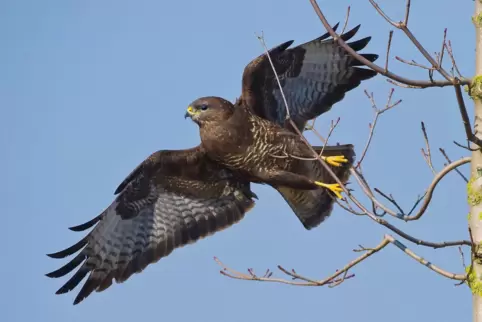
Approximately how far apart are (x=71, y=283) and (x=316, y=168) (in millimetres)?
2819

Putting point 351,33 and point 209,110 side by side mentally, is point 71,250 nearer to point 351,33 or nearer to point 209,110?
point 209,110

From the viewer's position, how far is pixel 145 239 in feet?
32.7

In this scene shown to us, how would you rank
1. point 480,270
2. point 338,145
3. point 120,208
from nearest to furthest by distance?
point 480,270, point 338,145, point 120,208

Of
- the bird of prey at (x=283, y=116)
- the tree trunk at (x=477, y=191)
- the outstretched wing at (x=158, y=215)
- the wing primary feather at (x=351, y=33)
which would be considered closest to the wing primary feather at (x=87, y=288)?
the outstretched wing at (x=158, y=215)

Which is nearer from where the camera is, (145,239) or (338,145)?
(338,145)

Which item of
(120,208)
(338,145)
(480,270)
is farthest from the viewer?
(120,208)

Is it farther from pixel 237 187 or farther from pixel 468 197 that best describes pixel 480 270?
pixel 237 187

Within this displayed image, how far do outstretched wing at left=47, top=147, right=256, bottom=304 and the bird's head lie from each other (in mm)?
425

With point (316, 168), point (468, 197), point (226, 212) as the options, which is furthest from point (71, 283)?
point (468, 197)

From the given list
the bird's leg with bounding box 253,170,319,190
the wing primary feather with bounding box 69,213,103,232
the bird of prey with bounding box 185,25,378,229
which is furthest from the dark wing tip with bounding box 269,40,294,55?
the wing primary feather with bounding box 69,213,103,232

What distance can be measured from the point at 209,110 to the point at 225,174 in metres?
0.98

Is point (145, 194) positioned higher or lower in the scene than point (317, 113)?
lower

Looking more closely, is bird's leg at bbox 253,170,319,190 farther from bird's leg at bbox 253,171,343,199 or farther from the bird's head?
the bird's head

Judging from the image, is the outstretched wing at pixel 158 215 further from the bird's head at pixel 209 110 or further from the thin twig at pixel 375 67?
the thin twig at pixel 375 67
